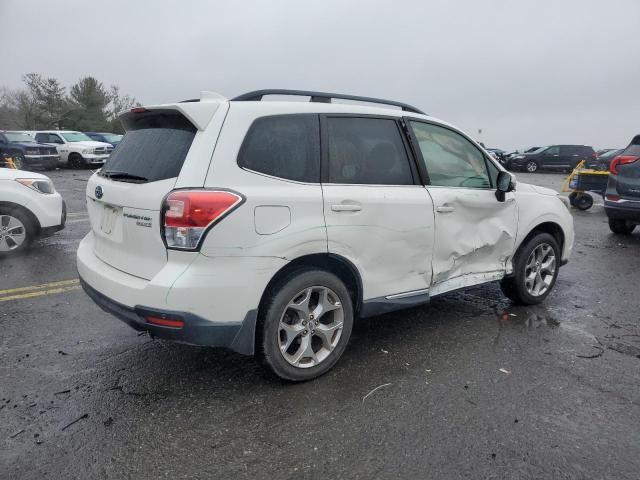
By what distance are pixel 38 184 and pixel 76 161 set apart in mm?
18839

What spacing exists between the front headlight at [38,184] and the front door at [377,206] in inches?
203

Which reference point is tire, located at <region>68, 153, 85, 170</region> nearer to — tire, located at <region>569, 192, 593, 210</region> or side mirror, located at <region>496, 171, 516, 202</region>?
tire, located at <region>569, 192, 593, 210</region>

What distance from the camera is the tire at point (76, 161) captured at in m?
23.4

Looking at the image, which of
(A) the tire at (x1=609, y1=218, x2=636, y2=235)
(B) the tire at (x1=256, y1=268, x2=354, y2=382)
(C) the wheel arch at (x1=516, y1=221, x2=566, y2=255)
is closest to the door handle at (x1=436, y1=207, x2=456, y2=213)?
(B) the tire at (x1=256, y1=268, x2=354, y2=382)

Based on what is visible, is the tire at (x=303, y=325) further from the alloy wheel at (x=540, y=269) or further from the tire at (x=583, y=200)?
the tire at (x=583, y=200)

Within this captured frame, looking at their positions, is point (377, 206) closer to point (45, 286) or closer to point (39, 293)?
→ point (39, 293)

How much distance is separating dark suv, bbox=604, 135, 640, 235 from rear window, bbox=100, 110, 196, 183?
7.62 metres

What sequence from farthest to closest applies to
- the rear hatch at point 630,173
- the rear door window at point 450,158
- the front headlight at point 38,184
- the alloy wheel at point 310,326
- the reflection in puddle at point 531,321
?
the rear hatch at point 630,173
the front headlight at point 38,184
the reflection in puddle at point 531,321
the rear door window at point 450,158
the alloy wheel at point 310,326

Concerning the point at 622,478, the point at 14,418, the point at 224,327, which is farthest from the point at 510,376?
the point at 14,418

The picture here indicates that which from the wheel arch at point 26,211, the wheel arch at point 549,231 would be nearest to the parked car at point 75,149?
the wheel arch at point 26,211

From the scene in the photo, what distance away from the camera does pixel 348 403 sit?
294 cm

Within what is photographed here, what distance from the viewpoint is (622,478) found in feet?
7.64

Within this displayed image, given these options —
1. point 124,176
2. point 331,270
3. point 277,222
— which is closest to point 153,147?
point 124,176

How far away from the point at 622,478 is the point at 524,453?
429 millimetres
